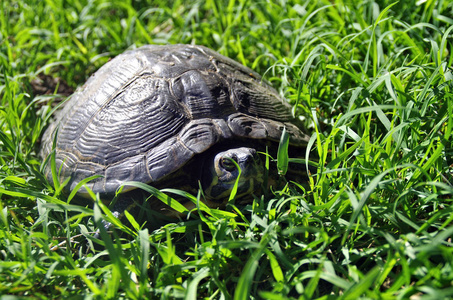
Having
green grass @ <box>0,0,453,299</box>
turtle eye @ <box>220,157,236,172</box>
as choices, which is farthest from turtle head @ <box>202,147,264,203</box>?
green grass @ <box>0,0,453,299</box>

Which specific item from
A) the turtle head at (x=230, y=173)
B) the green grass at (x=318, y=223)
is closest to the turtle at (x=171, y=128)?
the turtle head at (x=230, y=173)

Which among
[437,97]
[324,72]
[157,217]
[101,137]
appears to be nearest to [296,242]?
[157,217]

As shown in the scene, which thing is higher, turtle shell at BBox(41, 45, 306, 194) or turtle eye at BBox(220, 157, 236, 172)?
turtle shell at BBox(41, 45, 306, 194)

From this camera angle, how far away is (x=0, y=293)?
157cm

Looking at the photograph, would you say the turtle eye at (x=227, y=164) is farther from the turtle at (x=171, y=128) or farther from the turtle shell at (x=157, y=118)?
the turtle shell at (x=157, y=118)

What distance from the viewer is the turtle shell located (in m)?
2.12

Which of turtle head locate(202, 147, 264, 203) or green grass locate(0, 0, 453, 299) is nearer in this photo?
green grass locate(0, 0, 453, 299)

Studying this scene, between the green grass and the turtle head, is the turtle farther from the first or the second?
the green grass

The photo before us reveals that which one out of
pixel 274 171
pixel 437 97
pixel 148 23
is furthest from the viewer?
pixel 148 23

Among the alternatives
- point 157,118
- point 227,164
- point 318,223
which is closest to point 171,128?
point 157,118

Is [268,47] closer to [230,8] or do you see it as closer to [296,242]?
[230,8]

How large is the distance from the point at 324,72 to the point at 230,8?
139cm

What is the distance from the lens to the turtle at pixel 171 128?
2086 millimetres

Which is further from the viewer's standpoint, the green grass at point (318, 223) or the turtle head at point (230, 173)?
the turtle head at point (230, 173)
